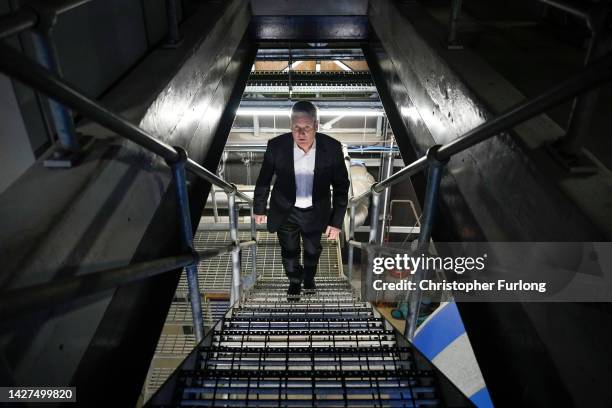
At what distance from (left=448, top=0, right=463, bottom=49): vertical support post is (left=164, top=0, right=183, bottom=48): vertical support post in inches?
67.8

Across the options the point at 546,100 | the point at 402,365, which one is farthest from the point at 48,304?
the point at 402,365

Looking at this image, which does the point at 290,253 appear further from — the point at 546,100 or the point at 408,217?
the point at 408,217

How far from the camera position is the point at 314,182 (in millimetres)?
3336

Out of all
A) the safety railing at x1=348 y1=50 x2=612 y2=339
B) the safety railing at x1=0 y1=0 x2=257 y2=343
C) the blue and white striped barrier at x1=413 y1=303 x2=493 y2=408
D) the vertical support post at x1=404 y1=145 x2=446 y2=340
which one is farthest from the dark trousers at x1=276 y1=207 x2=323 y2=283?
the safety railing at x1=0 y1=0 x2=257 y2=343

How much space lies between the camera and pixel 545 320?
1382 mm

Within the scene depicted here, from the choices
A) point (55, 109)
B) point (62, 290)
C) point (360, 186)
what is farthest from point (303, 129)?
point (360, 186)

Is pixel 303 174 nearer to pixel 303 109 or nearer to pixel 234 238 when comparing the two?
pixel 303 109

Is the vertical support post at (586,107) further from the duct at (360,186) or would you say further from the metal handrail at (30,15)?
the duct at (360,186)

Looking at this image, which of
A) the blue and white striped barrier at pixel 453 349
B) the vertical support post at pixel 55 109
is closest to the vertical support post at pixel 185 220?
the vertical support post at pixel 55 109

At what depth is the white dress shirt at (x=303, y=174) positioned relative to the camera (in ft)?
10.7

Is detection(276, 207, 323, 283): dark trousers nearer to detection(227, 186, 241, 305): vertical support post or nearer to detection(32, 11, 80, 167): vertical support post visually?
detection(227, 186, 241, 305): vertical support post

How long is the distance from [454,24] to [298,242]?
223 centimetres

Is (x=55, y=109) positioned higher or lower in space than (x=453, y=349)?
higher

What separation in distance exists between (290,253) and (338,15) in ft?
9.85
